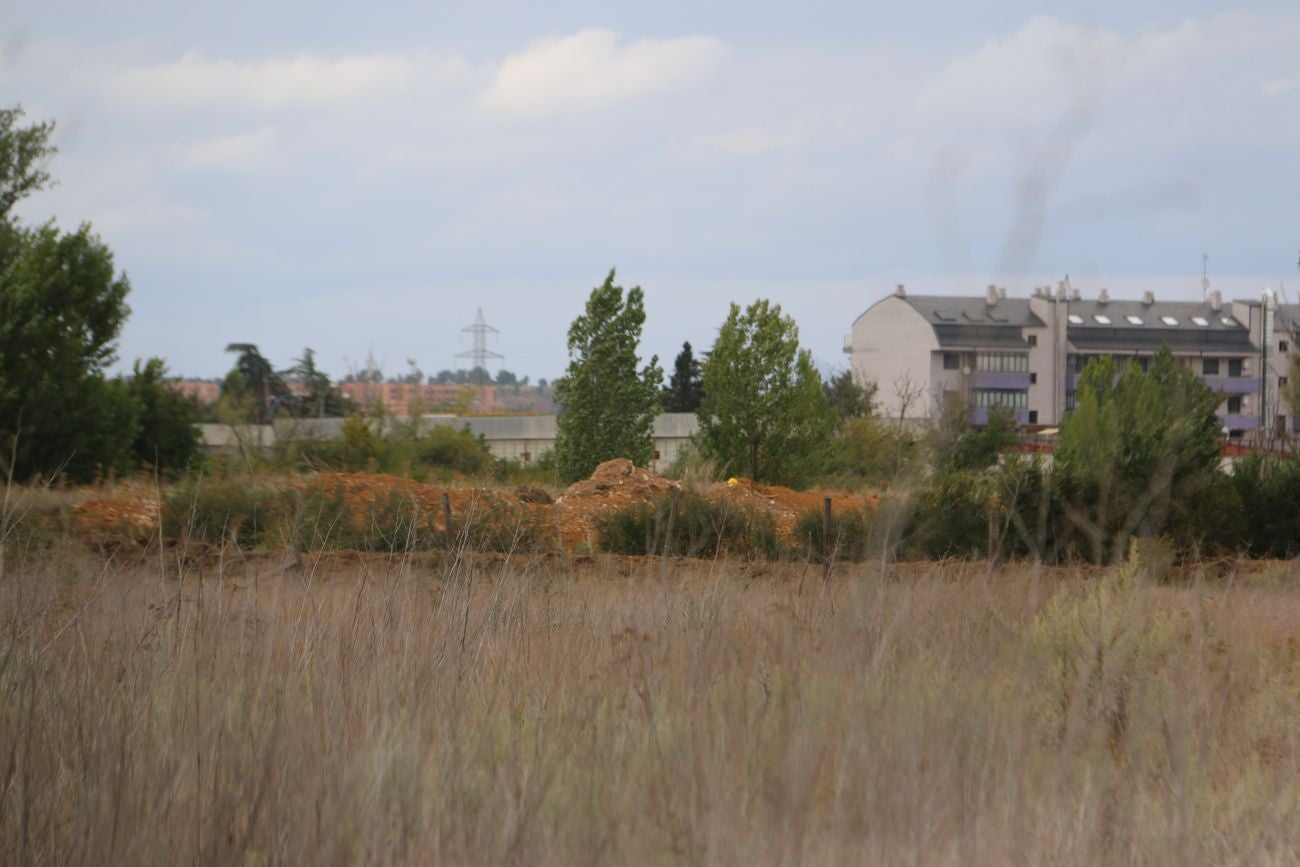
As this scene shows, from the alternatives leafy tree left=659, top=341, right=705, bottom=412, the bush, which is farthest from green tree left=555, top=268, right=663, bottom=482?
leafy tree left=659, top=341, right=705, bottom=412

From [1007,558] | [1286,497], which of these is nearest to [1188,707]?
[1007,558]

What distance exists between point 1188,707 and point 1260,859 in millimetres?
601

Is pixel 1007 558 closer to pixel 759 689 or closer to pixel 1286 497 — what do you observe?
pixel 1286 497

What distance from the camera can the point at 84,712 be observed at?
461 cm

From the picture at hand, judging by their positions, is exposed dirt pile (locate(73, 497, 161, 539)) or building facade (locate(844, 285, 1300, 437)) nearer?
exposed dirt pile (locate(73, 497, 161, 539))

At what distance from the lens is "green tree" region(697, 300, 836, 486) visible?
32.2m

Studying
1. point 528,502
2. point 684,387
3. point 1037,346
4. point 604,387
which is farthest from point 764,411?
point 1037,346

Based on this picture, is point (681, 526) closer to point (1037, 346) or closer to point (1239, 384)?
point (1037, 346)

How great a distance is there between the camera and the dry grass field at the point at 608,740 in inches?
152

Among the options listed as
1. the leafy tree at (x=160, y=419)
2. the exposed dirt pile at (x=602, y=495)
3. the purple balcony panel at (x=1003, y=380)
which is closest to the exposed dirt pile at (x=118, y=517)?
the exposed dirt pile at (x=602, y=495)

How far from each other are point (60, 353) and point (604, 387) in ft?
48.4

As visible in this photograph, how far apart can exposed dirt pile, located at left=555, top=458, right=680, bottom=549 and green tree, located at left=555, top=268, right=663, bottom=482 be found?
478cm

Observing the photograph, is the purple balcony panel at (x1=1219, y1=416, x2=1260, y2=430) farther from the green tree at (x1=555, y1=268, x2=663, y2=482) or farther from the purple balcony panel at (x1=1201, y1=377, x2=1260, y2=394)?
the green tree at (x1=555, y1=268, x2=663, y2=482)

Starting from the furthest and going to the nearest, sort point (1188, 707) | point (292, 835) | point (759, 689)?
point (759, 689) < point (1188, 707) < point (292, 835)
